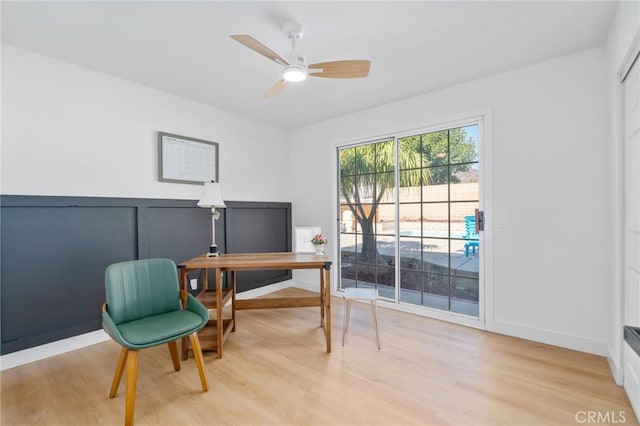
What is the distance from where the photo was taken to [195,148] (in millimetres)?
3438

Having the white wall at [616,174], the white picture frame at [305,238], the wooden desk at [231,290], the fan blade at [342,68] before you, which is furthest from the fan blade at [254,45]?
the white wall at [616,174]

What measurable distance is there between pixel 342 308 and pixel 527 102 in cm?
289

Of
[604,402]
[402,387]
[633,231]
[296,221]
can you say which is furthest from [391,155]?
[604,402]

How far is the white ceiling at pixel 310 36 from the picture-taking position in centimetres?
189

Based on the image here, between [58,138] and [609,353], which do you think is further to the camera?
[58,138]

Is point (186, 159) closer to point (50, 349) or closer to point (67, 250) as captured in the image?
point (67, 250)

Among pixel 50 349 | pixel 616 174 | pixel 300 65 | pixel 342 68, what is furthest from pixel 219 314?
pixel 616 174

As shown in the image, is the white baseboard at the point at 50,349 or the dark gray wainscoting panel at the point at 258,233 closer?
the white baseboard at the point at 50,349

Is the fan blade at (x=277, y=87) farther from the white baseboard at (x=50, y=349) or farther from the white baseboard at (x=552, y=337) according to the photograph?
the white baseboard at (x=552, y=337)

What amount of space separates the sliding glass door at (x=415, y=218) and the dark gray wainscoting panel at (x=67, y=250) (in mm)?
2204

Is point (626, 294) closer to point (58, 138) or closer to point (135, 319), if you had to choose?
point (135, 319)

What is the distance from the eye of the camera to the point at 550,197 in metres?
2.55

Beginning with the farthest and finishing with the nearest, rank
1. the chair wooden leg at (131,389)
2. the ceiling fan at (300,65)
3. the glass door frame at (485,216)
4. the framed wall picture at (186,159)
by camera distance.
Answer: the framed wall picture at (186,159) < the glass door frame at (485,216) < the ceiling fan at (300,65) < the chair wooden leg at (131,389)

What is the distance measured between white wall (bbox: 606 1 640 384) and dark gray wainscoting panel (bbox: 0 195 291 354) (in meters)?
3.88
